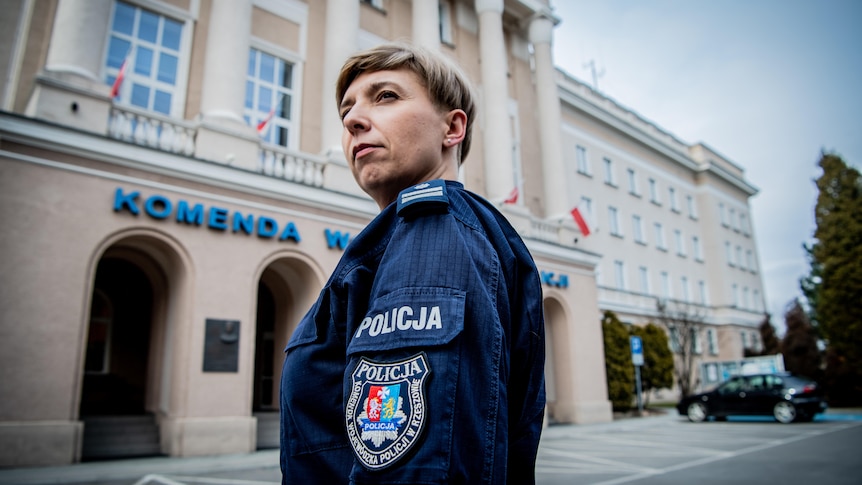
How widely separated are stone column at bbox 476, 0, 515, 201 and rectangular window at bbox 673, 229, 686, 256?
21.5m

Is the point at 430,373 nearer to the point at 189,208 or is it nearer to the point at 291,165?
the point at 189,208

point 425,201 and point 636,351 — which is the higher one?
point 636,351

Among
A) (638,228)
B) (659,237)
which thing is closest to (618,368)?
(638,228)

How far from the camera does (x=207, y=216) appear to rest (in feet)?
35.3

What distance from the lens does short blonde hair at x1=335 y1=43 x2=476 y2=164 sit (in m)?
1.42

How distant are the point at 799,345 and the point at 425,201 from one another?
3852 centimetres

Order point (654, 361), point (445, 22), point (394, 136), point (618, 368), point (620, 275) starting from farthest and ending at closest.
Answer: point (620, 275)
point (654, 361)
point (618, 368)
point (445, 22)
point (394, 136)

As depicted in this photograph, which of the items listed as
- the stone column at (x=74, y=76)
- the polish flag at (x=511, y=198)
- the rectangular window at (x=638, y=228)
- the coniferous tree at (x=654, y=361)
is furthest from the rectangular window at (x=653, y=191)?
the stone column at (x=74, y=76)

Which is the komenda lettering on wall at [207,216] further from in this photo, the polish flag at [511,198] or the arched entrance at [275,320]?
the polish flag at [511,198]

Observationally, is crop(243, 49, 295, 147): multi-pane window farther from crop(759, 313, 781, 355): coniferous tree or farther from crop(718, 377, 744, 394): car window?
crop(759, 313, 781, 355): coniferous tree

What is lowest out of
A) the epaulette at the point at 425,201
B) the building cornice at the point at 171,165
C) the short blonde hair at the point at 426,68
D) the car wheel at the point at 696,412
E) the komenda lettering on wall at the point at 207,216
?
the car wheel at the point at 696,412

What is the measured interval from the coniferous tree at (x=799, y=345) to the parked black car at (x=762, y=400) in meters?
14.5

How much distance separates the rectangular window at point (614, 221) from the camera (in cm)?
2997

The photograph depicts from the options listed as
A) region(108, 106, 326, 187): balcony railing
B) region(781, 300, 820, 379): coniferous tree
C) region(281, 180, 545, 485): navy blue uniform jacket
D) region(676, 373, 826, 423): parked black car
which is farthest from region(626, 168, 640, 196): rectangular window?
region(281, 180, 545, 485): navy blue uniform jacket
